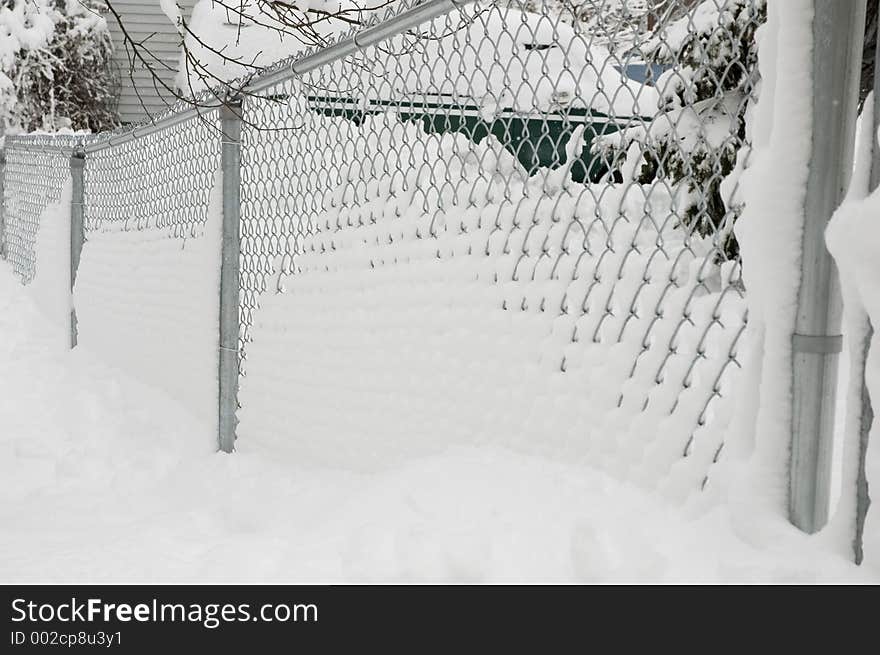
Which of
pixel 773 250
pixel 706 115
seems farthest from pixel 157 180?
pixel 773 250

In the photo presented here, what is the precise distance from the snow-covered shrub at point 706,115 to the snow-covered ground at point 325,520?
607 mm

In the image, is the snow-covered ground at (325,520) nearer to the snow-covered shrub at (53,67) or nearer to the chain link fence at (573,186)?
the chain link fence at (573,186)

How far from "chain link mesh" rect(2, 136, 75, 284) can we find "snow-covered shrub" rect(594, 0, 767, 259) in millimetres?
6328

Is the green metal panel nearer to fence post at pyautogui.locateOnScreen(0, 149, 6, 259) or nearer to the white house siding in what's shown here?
fence post at pyautogui.locateOnScreen(0, 149, 6, 259)

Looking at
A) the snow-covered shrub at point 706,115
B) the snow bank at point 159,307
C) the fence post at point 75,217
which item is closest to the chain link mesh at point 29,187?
the fence post at point 75,217

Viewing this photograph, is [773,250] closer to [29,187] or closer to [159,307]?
[159,307]

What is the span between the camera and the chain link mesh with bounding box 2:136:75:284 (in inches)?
315

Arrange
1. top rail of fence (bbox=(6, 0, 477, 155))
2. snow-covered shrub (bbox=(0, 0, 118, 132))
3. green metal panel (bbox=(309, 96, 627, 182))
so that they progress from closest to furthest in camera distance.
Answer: green metal panel (bbox=(309, 96, 627, 182)) → top rail of fence (bbox=(6, 0, 477, 155)) → snow-covered shrub (bbox=(0, 0, 118, 132))

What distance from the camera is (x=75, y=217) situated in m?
7.39

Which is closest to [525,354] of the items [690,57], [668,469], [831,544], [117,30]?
[668,469]

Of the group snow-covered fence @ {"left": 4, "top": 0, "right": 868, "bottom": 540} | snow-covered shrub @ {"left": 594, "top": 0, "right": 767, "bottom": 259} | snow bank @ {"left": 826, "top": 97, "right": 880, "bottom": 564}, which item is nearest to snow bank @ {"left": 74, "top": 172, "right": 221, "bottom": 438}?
snow-covered fence @ {"left": 4, "top": 0, "right": 868, "bottom": 540}

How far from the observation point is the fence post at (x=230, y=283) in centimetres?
433
